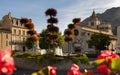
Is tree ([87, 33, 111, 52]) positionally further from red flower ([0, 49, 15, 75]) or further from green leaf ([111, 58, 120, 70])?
red flower ([0, 49, 15, 75])

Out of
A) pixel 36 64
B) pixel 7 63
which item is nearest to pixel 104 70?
pixel 7 63

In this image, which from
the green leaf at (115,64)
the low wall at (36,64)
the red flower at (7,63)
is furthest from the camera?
the low wall at (36,64)

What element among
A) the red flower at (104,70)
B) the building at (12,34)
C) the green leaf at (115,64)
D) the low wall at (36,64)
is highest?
the building at (12,34)

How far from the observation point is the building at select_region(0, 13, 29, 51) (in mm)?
80438

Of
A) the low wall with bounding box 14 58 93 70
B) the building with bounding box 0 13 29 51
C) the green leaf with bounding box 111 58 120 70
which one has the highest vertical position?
the building with bounding box 0 13 29 51

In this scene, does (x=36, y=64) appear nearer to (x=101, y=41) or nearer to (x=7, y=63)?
(x=7, y=63)

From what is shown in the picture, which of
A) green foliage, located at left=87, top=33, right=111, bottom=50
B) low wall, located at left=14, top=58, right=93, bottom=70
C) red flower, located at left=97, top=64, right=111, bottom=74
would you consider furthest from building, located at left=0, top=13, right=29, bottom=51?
red flower, located at left=97, top=64, right=111, bottom=74

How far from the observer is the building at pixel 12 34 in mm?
80438

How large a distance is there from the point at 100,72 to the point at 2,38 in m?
78.4

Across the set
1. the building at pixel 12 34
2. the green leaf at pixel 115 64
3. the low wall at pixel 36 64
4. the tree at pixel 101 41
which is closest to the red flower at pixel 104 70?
the green leaf at pixel 115 64

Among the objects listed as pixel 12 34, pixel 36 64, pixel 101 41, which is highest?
pixel 12 34

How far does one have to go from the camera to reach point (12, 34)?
275 ft

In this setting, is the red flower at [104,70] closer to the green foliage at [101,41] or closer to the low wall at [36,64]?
the low wall at [36,64]

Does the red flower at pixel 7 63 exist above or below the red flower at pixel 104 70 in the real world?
above
